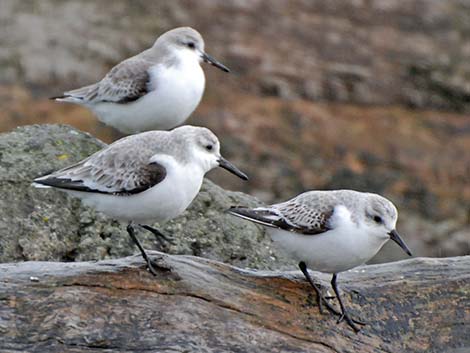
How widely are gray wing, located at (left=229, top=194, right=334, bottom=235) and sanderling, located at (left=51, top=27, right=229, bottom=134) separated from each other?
348 cm

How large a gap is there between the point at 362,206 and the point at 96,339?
2925 millimetres

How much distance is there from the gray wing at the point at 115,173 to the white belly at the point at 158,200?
74 mm

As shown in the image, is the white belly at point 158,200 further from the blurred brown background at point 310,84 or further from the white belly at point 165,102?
the blurred brown background at point 310,84

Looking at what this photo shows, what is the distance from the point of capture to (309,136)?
26250 mm

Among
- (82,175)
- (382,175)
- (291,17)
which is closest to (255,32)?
(291,17)

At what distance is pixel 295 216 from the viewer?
1115 cm

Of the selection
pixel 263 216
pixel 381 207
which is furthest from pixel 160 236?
pixel 381 207

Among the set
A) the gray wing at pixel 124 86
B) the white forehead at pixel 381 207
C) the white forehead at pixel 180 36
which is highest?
the white forehead at pixel 381 207

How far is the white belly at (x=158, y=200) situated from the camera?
10695 mm

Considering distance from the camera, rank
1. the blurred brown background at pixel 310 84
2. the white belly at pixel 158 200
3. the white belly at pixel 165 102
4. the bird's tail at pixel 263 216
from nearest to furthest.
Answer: the white belly at pixel 158 200 < the bird's tail at pixel 263 216 < the white belly at pixel 165 102 < the blurred brown background at pixel 310 84

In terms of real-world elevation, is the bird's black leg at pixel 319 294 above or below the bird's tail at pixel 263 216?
below

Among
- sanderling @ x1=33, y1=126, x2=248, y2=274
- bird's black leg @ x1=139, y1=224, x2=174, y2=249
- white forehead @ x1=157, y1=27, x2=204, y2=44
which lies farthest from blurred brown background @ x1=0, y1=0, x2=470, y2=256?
sanderling @ x1=33, y1=126, x2=248, y2=274

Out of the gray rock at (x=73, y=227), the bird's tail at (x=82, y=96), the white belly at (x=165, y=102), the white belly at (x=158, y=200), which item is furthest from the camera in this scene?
the bird's tail at (x=82, y=96)

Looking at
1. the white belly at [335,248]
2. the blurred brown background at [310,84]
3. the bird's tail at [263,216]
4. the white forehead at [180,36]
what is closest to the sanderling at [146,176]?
the bird's tail at [263,216]
